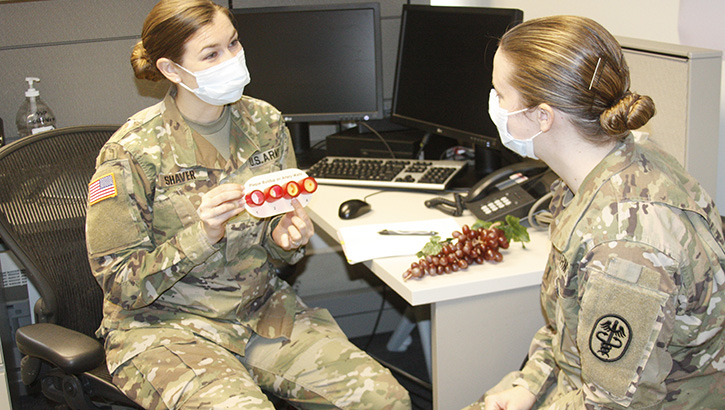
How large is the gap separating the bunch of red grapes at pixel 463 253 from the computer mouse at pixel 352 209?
1.02 ft

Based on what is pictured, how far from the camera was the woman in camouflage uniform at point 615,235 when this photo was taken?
935 millimetres

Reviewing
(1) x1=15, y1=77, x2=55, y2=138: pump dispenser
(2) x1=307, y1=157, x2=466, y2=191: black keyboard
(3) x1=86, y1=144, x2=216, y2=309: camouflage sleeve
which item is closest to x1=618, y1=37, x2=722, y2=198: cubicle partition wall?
(2) x1=307, y1=157, x2=466, y2=191: black keyboard

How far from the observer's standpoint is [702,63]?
4.14 feet

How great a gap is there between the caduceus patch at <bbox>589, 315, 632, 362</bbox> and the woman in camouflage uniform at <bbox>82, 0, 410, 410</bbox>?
520 mm

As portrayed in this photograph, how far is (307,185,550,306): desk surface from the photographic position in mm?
1325

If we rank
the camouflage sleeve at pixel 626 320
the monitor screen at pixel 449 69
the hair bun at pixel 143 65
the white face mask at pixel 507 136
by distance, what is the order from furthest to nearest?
the monitor screen at pixel 449 69 → the hair bun at pixel 143 65 → the white face mask at pixel 507 136 → the camouflage sleeve at pixel 626 320

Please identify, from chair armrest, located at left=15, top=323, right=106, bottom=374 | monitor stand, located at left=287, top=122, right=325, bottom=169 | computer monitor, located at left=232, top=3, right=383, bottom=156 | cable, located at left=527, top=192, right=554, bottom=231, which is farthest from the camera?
monitor stand, located at left=287, top=122, right=325, bottom=169

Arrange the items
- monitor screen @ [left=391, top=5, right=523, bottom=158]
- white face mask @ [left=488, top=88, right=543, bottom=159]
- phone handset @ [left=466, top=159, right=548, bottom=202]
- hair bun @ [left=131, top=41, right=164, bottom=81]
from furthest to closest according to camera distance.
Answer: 1. monitor screen @ [left=391, top=5, right=523, bottom=158]
2. phone handset @ [left=466, top=159, right=548, bottom=202]
3. hair bun @ [left=131, top=41, right=164, bottom=81]
4. white face mask @ [left=488, top=88, right=543, bottom=159]

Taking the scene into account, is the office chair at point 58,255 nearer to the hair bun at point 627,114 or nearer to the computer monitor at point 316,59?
the computer monitor at point 316,59

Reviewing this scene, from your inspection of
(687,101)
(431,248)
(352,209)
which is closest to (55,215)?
(352,209)

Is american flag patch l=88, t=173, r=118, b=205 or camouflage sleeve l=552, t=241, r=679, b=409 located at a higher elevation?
american flag patch l=88, t=173, r=118, b=205

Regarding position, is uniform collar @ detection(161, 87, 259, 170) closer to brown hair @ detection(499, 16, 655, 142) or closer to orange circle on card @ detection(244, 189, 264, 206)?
orange circle on card @ detection(244, 189, 264, 206)

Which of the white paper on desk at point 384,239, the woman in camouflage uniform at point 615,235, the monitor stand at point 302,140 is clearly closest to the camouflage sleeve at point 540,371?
the woman in camouflage uniform at point 615,235

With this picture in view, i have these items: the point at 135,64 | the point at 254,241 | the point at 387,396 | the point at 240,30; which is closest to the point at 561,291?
the point at 387,396
